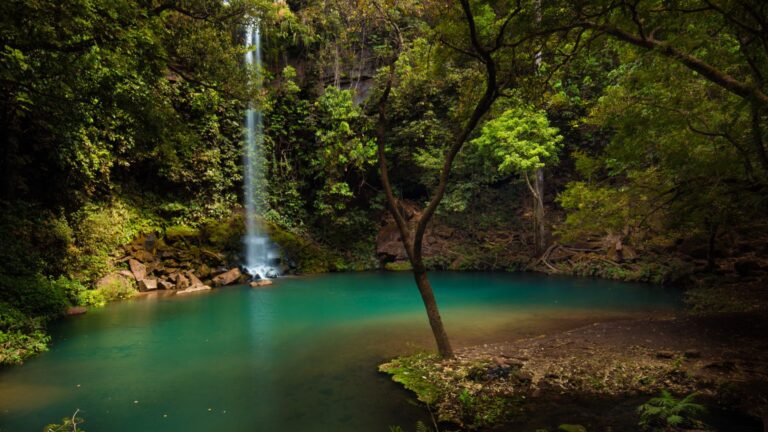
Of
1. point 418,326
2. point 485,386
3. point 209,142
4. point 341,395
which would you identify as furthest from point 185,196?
point 485,386

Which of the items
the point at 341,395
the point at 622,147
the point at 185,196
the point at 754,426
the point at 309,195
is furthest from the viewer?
the point at 309,195

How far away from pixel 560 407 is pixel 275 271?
53.2 feet

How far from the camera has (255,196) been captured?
20.4m

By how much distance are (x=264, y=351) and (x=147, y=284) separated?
9.15 meters

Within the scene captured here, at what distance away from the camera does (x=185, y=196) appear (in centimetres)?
1819

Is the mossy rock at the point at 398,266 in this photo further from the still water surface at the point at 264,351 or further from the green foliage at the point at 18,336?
the green foliage at the point at 18,336

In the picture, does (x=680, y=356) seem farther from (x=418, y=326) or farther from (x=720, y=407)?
(x=418, y=326)

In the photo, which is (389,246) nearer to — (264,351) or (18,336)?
(264,351)

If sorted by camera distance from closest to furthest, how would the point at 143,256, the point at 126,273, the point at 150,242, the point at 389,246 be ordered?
the point at 126,273 → the point at 143,256 → the point at 150,242 → the point at 389,246

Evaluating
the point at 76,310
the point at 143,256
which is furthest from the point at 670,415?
the point at 143,256

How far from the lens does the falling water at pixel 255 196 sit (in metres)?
18.7

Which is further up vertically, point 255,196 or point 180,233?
point 255,196

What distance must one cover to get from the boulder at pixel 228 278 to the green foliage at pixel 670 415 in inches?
598

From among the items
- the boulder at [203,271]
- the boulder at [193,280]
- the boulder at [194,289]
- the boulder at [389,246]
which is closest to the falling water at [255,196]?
the boulder at [203,271]
